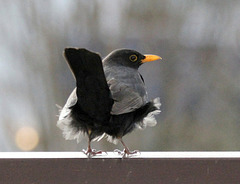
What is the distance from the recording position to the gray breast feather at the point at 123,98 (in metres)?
2.95

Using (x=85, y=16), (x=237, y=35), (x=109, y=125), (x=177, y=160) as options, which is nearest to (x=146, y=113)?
(x=109, y=125)

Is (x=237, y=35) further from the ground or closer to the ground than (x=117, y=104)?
closer to the ground

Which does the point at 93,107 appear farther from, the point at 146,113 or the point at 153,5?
the point at 153,5

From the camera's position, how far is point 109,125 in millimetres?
3139

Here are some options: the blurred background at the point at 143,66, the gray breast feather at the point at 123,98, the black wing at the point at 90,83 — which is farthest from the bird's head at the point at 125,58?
the blurred background at the point at 143,66

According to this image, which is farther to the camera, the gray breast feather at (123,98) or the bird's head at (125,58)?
the bird's head at (125,58)

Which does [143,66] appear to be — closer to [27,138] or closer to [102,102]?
[27,138]

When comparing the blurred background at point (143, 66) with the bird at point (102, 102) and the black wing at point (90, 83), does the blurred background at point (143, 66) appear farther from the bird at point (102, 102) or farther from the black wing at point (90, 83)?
the black wing at point (90, 83)

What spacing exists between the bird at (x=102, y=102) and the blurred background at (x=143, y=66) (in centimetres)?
502

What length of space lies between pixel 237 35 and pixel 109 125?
660cm

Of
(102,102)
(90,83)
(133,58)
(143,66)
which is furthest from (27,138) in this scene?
(90,83)

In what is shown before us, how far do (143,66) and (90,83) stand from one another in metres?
5.90

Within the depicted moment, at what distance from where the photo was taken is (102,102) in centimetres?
297

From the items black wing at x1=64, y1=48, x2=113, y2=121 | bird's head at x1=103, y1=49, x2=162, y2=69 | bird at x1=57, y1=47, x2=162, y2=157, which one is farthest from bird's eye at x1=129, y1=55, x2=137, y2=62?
black wing at x1=64, y1=48, x2=113, y2=121
